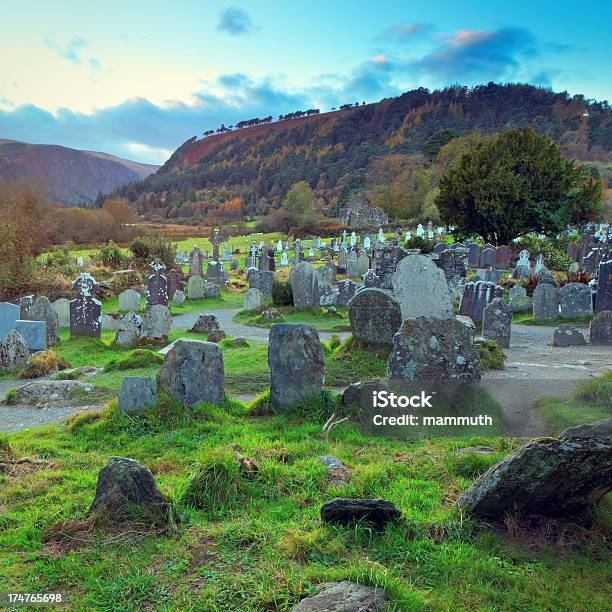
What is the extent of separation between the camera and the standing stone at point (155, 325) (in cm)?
1357

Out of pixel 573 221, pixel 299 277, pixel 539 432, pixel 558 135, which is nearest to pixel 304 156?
pixel 558 135

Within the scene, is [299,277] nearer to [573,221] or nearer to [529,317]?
[529,317]

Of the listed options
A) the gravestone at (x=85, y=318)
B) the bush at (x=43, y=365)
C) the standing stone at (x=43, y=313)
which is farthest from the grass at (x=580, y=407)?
the standing stone at (x=43, y=313)

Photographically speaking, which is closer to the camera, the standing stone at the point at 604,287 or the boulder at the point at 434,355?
the boulder at the point at 434,355

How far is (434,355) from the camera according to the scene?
24.8 ft

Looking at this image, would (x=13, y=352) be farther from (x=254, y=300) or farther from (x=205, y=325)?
(x=254, y=300)

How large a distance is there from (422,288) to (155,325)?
677 centimetres

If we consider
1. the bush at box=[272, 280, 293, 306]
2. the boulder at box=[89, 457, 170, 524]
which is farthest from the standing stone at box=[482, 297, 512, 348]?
the boulder at box=[89, 457, 170, 524]

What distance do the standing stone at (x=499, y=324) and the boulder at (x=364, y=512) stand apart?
9335mm

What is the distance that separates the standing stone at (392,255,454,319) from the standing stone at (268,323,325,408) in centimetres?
410

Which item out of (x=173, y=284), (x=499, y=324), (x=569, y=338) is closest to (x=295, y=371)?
(x=499, y=324)

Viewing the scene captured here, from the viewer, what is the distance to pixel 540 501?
3824 millimetres

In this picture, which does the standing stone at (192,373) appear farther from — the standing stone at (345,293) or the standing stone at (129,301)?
the standing stone at (129,301)

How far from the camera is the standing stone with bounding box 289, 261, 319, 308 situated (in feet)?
59.0
